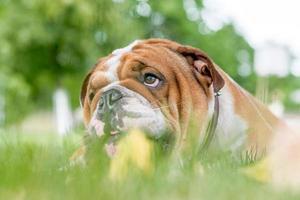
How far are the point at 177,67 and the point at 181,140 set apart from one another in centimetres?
32

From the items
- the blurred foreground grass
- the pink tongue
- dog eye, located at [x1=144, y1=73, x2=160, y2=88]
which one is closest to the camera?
the blurred foreground grass

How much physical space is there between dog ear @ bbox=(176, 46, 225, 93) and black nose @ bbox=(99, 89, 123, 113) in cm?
36

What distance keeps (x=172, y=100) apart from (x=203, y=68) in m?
0.19

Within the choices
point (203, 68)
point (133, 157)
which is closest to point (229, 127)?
point (203, 68)

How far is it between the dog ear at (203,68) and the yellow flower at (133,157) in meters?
0.91

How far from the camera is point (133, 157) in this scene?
204cm

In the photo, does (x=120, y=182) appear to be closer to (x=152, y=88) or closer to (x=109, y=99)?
(x=109, y=99)

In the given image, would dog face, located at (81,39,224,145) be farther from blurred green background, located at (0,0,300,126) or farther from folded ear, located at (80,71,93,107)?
blurred green background, located at (0,0,300,126)

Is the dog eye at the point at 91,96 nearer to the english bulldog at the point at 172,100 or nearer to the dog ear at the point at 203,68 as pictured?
the english bulldog at the point at 172,100

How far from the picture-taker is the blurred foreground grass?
170 cm

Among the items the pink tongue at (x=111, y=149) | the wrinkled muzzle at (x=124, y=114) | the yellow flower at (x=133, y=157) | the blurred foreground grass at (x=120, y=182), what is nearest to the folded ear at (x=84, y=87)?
the wrinkled muzzle at (x=124, y=114)

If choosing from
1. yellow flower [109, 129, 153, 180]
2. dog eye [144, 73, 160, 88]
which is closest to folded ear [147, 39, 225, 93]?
dog eye [144, 73, 160, 88]

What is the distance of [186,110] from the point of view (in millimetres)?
2910

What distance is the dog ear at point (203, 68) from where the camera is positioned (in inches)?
118
